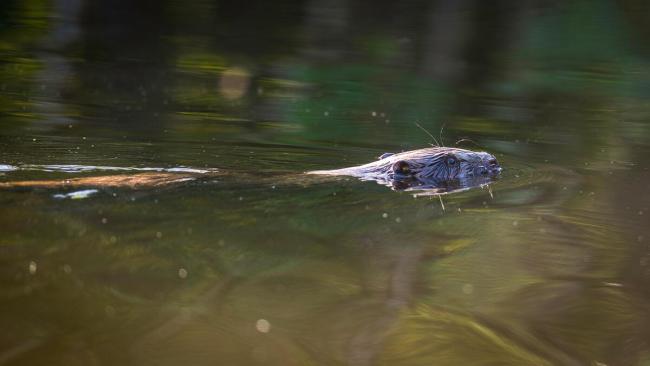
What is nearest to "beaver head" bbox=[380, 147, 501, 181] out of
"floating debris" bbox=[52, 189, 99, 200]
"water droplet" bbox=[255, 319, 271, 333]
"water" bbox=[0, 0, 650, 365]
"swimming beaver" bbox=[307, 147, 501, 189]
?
"swimming beaver" bbox=[307, 147, 501, 189]

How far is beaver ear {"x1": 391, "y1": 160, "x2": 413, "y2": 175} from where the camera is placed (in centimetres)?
723

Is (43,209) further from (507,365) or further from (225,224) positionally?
(507,365)

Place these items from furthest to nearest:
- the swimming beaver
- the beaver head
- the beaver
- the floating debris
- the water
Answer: the beaver head → the swimming beaver → the beaver → the floating debris → the water

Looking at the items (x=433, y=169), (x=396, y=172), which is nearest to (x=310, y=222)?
(x=396, y=172)

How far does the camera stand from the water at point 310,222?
3.74 m

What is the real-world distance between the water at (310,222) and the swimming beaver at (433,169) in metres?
0.29

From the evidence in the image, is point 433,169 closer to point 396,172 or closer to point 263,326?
point 396,172

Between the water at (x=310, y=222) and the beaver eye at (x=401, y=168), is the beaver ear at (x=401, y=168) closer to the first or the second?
the beaver eye at (x=401, y=168)

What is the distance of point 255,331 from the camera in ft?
12.3

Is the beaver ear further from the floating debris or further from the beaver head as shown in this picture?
the floating debris

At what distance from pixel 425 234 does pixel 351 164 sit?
8.35 ft

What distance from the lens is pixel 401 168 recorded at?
726 cm

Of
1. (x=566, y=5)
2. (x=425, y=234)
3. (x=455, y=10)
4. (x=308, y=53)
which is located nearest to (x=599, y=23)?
(x=566, y=5)

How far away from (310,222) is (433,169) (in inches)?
81.3
